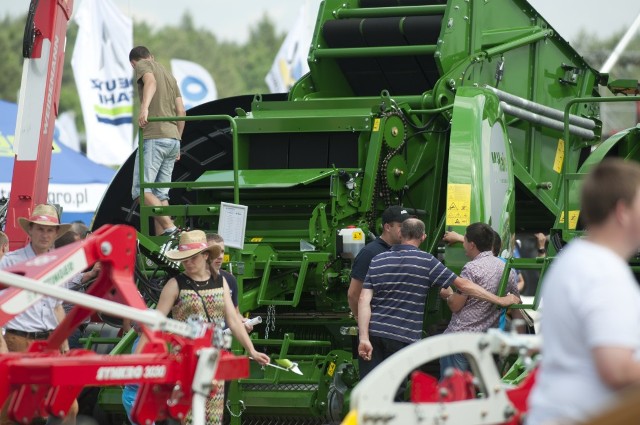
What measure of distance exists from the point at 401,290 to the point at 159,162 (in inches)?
116

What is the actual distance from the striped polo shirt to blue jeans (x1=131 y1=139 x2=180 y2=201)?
2.54 metres

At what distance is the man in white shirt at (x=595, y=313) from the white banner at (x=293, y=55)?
2325cm

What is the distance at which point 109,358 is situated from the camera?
18.4 ft

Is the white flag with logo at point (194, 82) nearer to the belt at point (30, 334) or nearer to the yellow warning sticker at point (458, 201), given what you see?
the yellow warning sticker at point (458, 201)

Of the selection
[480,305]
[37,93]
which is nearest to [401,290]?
[480,305]

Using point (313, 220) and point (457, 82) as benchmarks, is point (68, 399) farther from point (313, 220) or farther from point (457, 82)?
point (457, 82)

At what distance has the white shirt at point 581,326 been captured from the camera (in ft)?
11.9

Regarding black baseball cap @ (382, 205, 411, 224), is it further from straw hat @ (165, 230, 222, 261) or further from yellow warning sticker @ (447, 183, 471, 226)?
straw hat @ (165, 230, 222, 261)

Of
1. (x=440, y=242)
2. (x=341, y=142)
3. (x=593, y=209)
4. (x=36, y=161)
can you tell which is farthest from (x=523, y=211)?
(x=593, y=209)

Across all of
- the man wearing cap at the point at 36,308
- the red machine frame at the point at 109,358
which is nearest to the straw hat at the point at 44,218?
the man wearing cap at the point at 36,308

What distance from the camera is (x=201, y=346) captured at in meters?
5.89

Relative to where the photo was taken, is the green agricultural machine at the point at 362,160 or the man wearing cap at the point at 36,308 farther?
the green agricultural machine at the point at 362,160

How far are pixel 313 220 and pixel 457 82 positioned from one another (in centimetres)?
186

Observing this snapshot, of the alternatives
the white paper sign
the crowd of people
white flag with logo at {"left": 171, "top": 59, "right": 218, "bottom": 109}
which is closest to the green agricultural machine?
the white paper sign
